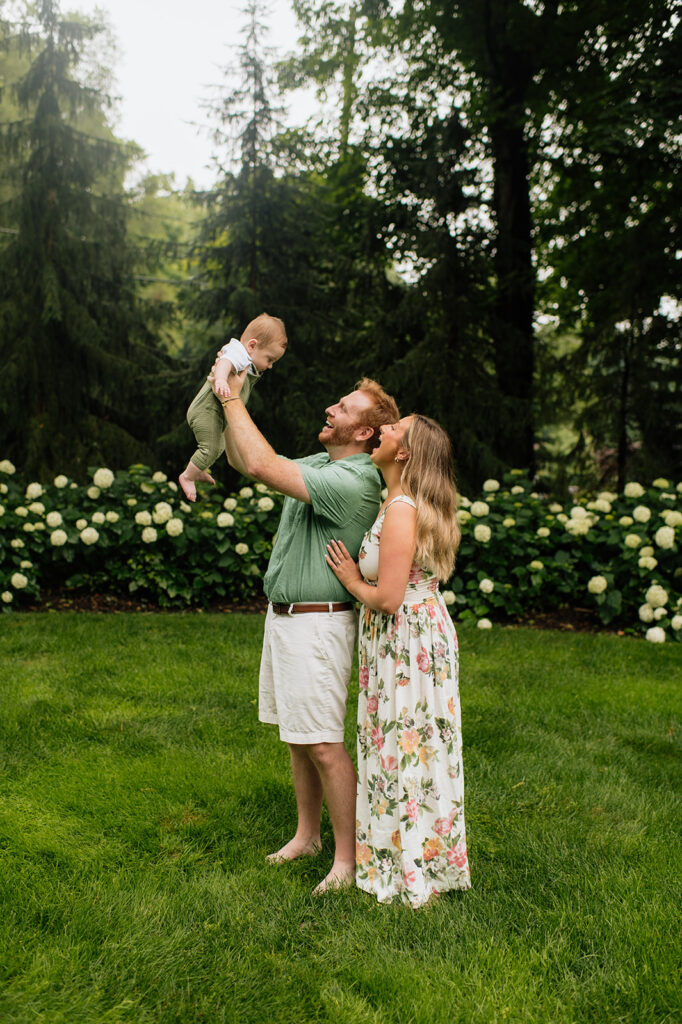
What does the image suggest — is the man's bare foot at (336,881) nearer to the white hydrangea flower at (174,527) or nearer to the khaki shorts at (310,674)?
the khaki shorts at (310,674)

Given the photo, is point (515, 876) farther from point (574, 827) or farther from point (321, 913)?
point (321, 913)

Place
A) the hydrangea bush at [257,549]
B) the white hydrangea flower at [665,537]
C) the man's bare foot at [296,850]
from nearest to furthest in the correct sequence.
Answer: the man's bare foot at [296,850] → the white hydrangea flower at [665,537] → the hydrangea bush at [257,549]

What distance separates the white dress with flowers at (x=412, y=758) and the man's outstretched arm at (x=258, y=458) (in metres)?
0.36

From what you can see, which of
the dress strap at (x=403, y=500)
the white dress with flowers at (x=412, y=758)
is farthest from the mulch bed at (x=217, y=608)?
the dress strap at (x=403, y=500)

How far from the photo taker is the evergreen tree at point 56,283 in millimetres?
9164

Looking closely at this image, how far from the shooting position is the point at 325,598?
2738mm

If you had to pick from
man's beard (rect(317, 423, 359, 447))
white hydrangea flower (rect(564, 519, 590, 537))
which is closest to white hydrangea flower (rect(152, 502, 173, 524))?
white hydrangea flower (rect(564, 519, 590, 537))

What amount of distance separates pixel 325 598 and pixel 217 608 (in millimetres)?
4386

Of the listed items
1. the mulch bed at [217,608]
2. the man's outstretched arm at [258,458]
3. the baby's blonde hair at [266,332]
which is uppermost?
the baby's blonde hair at [266,332]

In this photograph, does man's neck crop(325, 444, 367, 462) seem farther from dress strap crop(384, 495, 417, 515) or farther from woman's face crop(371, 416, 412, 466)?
dress strap crop(384, 495, 417, 515)

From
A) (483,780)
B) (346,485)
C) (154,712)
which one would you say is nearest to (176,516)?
(154,712)

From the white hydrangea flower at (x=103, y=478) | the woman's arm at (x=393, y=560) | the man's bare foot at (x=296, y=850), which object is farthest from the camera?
the white hydrangea flower at (x=103, y=478)

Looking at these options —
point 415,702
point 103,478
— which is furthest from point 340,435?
point 103,478

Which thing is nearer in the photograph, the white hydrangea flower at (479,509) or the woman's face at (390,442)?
the woman's face at (390,442)
